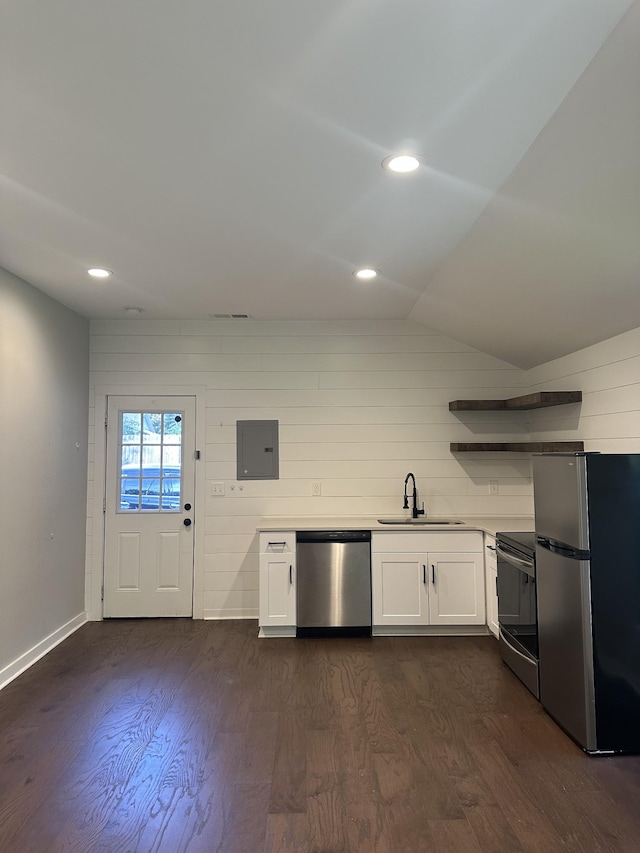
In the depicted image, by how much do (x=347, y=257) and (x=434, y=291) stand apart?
92cm

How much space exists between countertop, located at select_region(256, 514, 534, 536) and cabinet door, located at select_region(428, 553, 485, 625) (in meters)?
0.25

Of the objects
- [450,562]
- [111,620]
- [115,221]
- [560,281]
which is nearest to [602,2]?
[560,281]

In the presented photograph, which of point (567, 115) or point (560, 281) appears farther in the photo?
point (560, 281)

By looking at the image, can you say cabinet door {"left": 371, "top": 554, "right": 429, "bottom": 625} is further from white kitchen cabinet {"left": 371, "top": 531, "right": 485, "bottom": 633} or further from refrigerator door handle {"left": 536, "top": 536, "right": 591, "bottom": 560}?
refrigerator door handle {"left": 536, "top": 536, "right": 591, "bottom": 560}

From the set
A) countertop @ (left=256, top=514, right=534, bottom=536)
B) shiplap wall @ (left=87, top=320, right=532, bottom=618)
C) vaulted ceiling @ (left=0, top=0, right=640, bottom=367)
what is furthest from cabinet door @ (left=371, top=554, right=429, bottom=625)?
vaulted ceiling @ (left=0, top=0, right=640, bottom=367)

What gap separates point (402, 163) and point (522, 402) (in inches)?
106

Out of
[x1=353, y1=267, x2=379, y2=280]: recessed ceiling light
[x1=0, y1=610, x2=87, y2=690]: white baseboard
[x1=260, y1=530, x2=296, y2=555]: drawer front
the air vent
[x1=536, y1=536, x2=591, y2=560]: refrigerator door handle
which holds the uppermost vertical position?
the air vent

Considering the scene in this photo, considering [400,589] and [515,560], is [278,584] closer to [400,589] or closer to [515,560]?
[400,589]

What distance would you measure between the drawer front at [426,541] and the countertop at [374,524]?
5 cm

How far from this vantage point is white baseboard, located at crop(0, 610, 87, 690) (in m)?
3.50

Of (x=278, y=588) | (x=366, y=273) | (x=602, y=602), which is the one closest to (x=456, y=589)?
(x=278, y=588)

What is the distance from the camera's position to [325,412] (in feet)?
16.3

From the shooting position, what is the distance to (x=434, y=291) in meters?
3.99

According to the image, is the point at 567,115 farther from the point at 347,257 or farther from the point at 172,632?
the point at 172,632
